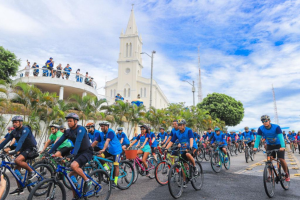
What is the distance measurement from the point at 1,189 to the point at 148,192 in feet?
11.9

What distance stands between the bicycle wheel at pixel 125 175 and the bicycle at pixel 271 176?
3.76m

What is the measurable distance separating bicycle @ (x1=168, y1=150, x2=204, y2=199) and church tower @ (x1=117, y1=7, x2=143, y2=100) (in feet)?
161

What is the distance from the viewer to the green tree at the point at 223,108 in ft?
160

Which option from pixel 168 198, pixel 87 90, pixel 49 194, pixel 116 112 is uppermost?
pixel 87 90

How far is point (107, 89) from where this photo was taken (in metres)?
60.8

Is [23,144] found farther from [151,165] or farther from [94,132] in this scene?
[151,165]

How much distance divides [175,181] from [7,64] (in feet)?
66.3

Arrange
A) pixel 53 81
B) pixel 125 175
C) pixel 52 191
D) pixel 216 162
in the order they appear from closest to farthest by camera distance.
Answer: pixel 52 191, pixel 125 175, pixel 216 162, pixel 53 81

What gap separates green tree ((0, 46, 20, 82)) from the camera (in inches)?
781

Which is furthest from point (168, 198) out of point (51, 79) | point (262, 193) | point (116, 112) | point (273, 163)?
point (51, 79)

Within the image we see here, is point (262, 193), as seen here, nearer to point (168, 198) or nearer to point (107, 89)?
point (168, 198)

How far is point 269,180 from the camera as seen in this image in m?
5.89

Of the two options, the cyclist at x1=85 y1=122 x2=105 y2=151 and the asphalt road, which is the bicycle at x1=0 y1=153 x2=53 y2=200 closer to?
the asphalt road

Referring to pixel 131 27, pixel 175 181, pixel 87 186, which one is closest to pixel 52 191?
pixel 87 186
